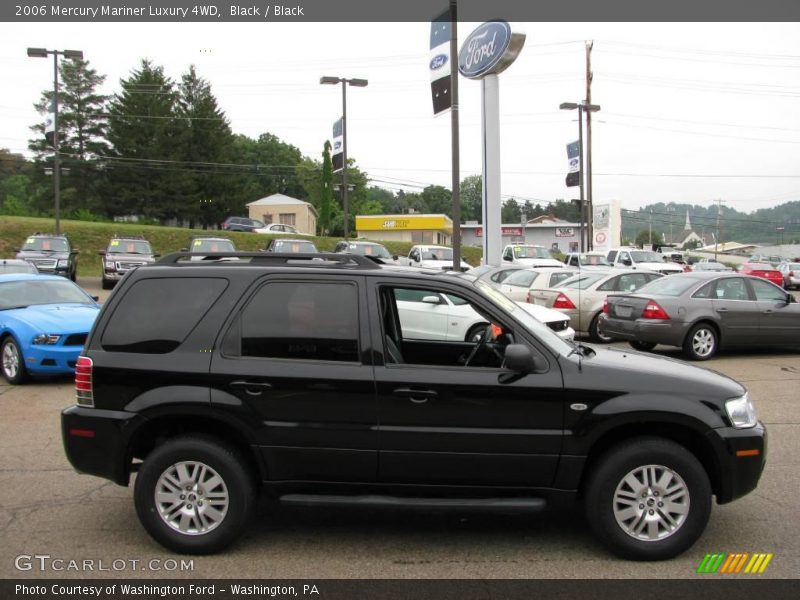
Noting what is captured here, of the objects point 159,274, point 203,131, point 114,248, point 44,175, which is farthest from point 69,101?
point 159,274

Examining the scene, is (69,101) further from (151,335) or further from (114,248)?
(151,335)

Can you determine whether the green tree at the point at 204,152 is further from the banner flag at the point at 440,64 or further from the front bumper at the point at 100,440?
the front bumper at the point at 100,440

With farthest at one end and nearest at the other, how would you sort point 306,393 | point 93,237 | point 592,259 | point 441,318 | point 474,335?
1. point 93,237
2. point 592,259
3. point 441,318
4. point 474,335
5. point 306,393

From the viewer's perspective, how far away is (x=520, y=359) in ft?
12.8

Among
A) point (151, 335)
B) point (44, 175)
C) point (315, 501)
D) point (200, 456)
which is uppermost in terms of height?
point (44, 175)

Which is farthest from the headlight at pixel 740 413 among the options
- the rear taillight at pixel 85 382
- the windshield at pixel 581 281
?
the windshield at pixel 581 281

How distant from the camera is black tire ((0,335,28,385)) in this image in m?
9.11

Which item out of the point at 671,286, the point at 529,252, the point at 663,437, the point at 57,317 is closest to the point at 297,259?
the point at 663,437

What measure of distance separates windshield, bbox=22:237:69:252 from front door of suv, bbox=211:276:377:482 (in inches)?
876

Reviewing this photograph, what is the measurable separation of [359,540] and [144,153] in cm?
6233

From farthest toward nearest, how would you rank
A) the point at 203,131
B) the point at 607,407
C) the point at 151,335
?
1. the point at 203,131
2. the point at 151,335
3. the point at 607,407

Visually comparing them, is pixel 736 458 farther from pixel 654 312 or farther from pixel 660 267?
pixel 660 267

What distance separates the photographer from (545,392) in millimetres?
→ 3971

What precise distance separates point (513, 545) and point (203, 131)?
212 feet
